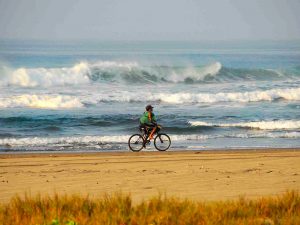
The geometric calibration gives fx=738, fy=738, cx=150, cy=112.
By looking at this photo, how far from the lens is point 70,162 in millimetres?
17250

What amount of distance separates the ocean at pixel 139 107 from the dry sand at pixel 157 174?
2.64m

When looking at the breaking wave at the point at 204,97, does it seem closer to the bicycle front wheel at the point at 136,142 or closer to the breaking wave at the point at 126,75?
the breaking wave at the point at 126,75

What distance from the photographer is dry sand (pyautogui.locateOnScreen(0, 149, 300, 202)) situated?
13398 millimetres

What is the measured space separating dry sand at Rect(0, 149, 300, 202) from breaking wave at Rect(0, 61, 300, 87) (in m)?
27.3

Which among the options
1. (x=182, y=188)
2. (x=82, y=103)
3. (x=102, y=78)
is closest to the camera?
(x=182, y=188)

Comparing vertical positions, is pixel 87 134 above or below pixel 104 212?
above

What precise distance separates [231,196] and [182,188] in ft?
4.07

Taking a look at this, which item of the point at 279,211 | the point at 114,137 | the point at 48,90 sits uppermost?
the point at 48,90

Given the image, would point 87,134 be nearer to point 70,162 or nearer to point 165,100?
point 70,162

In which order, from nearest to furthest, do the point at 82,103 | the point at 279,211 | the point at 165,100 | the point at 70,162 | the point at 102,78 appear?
the point at 279,211 < the point at 70,162 < the point at 82,103 < the point at 165,100 < the point at 102,78

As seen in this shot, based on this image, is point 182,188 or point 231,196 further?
point 182,188

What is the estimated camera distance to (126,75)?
163 feet

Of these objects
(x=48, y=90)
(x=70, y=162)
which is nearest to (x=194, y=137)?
(x=70, y=162)

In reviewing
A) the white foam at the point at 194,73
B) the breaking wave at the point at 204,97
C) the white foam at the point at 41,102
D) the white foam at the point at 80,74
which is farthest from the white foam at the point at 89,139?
the white foam at the point at 194,73
